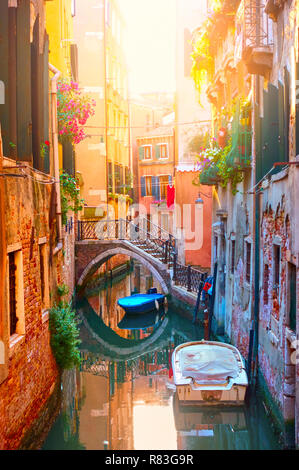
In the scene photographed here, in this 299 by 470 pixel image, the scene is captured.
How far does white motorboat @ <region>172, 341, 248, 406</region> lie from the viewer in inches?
345

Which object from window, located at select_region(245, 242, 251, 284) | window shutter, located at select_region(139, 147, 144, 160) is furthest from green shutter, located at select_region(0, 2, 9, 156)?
window shutter, located at select_region(139, 147, 144, 160)

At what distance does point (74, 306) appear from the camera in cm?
1845

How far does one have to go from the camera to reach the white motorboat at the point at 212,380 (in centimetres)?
877

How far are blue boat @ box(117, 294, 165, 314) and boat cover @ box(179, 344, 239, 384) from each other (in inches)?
300

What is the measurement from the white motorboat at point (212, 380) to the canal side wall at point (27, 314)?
81.8 inches

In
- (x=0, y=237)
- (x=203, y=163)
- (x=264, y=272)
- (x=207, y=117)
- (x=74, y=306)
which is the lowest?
(x=74, y=306)

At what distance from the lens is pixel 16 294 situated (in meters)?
6.67

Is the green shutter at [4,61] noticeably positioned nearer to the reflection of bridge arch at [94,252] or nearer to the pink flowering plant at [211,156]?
the pink flowering plant at [211,156]

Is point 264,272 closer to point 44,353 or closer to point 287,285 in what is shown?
point 287,285

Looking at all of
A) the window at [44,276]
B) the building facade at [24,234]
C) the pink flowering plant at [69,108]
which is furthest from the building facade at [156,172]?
the building facade at [24,234]

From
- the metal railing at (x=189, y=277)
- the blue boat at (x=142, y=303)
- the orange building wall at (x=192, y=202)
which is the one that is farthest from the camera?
the orange building wall at (x=192, y=202)

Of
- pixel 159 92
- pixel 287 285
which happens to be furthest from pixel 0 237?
pixel 159 92

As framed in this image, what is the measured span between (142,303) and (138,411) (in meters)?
8.61

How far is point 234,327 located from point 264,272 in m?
2.97
